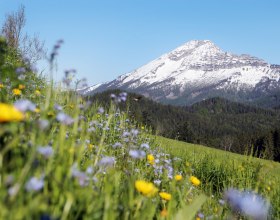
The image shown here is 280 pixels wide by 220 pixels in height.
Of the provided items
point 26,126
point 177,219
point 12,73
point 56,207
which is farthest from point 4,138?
point 12,73

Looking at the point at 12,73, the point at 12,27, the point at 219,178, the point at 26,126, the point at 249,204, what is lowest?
the point at 219,178

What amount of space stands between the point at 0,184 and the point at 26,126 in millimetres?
461

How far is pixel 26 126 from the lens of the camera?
245 centimetres

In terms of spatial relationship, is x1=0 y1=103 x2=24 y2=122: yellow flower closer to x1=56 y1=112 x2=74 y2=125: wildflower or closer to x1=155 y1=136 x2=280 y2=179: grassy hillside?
x1=56 y1=112 x2=74 y2=125: wildflower

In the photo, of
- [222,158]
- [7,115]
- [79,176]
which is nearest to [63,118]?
[79,176]

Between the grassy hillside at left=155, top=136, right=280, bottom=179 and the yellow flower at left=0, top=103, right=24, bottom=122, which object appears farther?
the grassy hillside at left=155, top=136, right=280, bottom=179

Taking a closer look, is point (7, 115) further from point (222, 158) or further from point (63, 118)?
point (222, 158)

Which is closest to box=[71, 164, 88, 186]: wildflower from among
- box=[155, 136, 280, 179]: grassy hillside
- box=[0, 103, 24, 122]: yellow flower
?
box=[0, 103, 24, 122]: yellow flower

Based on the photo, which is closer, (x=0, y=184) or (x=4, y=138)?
(x=0, y=184)

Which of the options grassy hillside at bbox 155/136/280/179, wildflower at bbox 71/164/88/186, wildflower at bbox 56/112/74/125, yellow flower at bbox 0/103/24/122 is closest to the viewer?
yellow flower at bbox 0/103/24/122

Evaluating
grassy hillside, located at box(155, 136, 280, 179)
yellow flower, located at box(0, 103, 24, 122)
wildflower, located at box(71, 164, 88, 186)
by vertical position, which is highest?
yellow flower, located at box(0, 103, 24, 122)

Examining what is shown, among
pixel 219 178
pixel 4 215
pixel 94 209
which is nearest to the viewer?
pixel 4 215

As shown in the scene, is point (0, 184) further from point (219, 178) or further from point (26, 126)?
point (219, 178)

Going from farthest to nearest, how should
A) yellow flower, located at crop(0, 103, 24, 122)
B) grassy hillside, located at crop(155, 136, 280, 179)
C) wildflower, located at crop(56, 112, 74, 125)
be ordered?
grassy hillside, located at crop(155, 136, 280, 179) < wildflower, located at crop(56, 112, 74, 125) < yellow flower, located at crop(0, 103, 24, 122)
